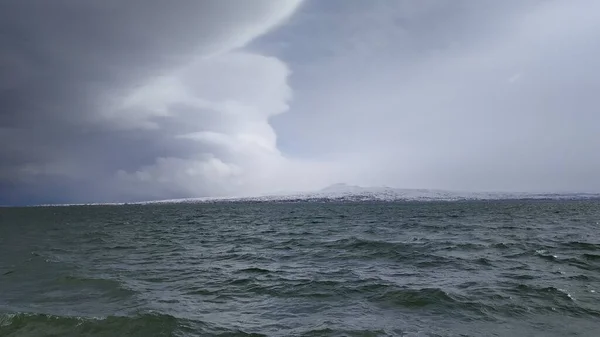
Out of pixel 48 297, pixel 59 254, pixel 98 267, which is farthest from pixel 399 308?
pixel 59 254

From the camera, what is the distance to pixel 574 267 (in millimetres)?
20156

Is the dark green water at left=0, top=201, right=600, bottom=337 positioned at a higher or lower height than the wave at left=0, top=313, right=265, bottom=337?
lower

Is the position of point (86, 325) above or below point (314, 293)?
above

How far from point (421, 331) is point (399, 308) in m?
2.41

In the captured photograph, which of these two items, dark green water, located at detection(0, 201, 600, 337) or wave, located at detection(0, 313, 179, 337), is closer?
wave, located at detection(0, 313, 179, 337)

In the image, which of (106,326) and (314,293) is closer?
(106,326)

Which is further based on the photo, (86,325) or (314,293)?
(314,293)

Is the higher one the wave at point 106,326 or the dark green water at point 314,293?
the wave at point 106,326

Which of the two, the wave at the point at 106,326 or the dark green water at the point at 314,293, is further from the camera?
the dark green water at the point at 314,293

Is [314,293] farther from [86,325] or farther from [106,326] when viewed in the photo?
[86,325]

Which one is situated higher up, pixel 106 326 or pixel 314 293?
pixel 106 326

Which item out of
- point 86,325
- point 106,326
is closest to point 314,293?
point 106,326

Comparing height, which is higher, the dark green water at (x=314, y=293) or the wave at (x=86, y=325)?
the wave at (x=86, y=325)

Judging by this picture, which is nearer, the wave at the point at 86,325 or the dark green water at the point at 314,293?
the wave at the point at 86,325
